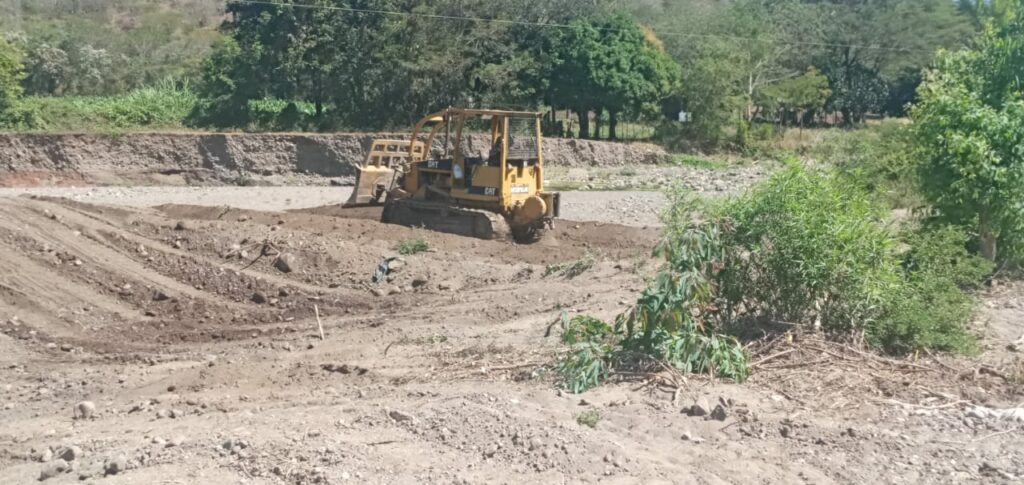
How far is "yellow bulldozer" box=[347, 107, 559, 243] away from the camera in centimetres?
1733

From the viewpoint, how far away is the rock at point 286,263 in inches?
572

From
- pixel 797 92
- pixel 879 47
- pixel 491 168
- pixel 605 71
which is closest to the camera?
pixel 491 168

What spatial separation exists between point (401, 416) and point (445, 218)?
1121 centimetres

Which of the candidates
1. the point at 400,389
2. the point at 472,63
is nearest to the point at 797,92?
the point at 472,63

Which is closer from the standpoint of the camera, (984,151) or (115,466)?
(115,466)

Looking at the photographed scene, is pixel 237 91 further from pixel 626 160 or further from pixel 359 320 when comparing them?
pixel 359 320

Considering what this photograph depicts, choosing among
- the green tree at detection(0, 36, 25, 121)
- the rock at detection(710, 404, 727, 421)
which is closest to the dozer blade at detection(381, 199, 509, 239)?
the rock at detection(710, 404, 727, 421)

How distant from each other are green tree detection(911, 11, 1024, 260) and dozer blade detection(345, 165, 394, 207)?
11.9 m

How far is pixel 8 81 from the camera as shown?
1260 inches

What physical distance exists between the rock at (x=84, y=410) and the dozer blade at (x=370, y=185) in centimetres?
1249

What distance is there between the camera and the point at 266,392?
8609 mm

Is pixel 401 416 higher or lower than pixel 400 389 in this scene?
higher

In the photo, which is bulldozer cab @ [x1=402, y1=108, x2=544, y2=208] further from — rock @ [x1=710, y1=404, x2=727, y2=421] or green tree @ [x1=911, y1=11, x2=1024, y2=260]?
rock @ [x1=710, y1=404, x2=727, y2=421]

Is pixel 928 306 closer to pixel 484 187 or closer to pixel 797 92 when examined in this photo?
pixel 484 187
